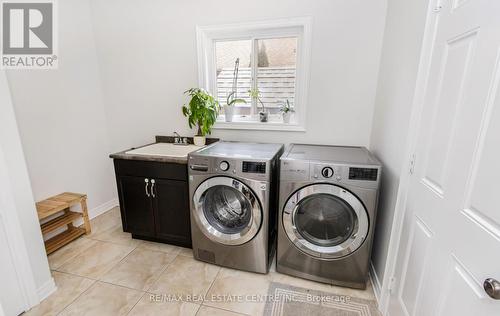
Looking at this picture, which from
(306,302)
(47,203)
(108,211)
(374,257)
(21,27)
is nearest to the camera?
(306,302)

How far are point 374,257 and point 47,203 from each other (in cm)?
288

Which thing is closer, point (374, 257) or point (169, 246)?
point (374, 257)

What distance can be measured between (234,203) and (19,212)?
1.42m

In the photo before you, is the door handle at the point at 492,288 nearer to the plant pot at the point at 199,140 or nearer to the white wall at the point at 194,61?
the white wall at the point at 194,61

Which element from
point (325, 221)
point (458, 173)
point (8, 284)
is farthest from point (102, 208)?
point (458, 173)

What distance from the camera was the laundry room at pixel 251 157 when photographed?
0.95 meters

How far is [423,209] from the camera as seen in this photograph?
44.8 inches

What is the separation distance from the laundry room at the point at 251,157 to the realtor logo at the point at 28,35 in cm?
1

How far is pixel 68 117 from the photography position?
241cm

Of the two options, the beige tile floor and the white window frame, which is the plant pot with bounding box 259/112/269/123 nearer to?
the white window frame

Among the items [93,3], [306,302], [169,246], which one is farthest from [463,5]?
[93,3]

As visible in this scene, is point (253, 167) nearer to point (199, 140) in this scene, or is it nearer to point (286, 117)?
point (286, 117)

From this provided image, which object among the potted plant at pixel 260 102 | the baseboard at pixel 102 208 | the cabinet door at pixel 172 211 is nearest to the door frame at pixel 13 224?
the cabinet door at pixel 172 211

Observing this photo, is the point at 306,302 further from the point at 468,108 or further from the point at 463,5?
the point at 463,5
